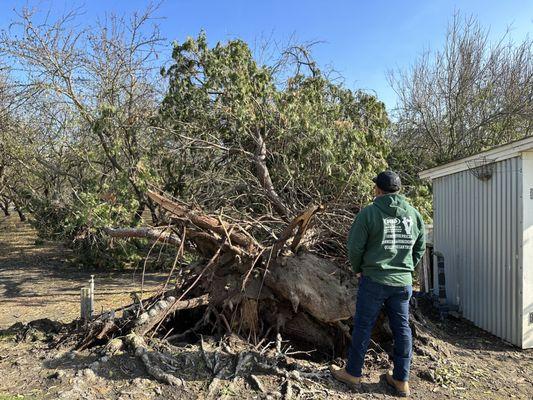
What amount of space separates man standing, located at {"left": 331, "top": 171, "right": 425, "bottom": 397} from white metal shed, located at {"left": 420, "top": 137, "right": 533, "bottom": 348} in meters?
2.37

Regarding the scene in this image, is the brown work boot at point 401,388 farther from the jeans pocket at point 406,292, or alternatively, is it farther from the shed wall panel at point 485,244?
the shed wall panel at point 485,244

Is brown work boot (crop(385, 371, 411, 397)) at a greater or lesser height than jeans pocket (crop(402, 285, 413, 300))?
lesser

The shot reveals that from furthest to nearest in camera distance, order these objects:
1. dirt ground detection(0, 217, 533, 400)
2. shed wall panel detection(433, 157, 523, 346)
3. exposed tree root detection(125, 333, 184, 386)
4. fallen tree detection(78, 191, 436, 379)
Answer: shed wall panel detection(433, 157, 523, 346) < fallen tree detection(78, 191, 436, 379) < exposed tree root detection(125, 333, 184, 386) < dirt ground detection(0, 217, 533, 400)

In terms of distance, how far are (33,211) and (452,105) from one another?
12.9 meters

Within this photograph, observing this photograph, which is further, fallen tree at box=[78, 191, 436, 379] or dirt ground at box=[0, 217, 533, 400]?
fallen tree at box=[78, 191, 436, 379]

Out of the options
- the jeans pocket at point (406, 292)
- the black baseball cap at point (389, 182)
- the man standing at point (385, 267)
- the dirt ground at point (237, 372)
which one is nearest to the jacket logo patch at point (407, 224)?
the man standing at point (385, 267)

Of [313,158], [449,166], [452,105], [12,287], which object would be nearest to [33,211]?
[12,287]

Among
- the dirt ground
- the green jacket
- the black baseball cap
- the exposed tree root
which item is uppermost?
the black baseball cap

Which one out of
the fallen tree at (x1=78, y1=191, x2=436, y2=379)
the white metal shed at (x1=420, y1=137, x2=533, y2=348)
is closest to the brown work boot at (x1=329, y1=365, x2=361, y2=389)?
the fallen tree at (x1=78, y1=191, x2=436, y2=379)

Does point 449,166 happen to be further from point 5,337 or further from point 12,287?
point 12,287

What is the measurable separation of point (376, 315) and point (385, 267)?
470 mm

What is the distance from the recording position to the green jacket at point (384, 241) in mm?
3928

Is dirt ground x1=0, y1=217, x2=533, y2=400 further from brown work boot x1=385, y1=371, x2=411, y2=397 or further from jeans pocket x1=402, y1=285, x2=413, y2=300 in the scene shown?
jeans pocket x1=402, y1=285, x2=413, y2=300

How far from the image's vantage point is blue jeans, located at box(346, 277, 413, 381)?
3959 mm
